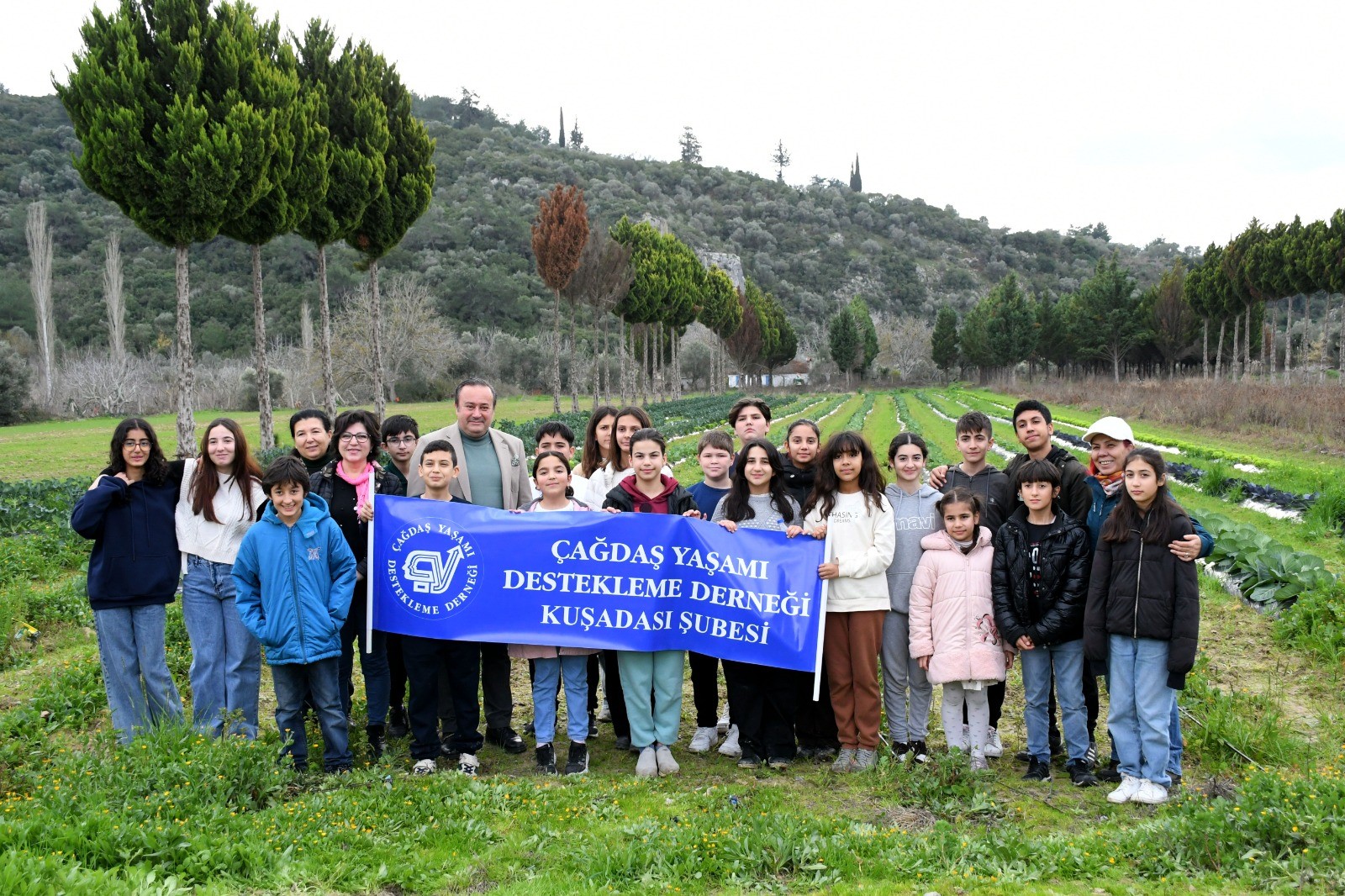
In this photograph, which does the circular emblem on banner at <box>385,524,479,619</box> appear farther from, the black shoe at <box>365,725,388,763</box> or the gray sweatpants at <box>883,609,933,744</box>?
the gray sweatpants at <box>883,609,933,744</box>

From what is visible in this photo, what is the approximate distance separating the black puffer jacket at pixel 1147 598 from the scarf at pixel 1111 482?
0.45 metres

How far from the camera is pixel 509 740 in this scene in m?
5.48

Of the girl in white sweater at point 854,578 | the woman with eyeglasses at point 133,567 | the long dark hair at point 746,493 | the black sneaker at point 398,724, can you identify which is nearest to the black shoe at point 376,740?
the black sneaker at point 398,724

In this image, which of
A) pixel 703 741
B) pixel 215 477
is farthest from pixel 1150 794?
pixel 215 477

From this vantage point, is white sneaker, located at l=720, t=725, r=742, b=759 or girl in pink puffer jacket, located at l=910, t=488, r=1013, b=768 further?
white sneaker, located at l=720, t=725, r=742, b=759

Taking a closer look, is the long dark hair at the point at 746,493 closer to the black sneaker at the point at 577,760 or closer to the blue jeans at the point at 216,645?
the black sneaker at the point at 577,760

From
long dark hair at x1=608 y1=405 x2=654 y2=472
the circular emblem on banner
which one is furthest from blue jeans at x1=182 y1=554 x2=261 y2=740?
long dark hair at x1=608 y1=405 x2=654 y2=472

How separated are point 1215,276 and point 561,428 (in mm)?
53963

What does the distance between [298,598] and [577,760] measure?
184 cm

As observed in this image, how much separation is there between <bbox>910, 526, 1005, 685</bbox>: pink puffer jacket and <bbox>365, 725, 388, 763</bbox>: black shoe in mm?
3234

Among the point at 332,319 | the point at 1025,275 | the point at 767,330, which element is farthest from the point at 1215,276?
the point at 1025,275

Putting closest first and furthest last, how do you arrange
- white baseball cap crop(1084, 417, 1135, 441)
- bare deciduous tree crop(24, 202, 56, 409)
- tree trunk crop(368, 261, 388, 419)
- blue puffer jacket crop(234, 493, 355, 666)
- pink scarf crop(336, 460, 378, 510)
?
1. blue puffer jacket crop(234, 493, 355, 666)
2. white baseball cap crop(1084, 417, 1135, 441)
3. pink scarf crop(336, 460, 378, 510)
4. tree trunk crop(368, 261, 388, 419)
5. bare deciduous tree crop(24, 202, 56, 409)

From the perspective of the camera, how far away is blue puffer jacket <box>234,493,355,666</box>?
4758mm

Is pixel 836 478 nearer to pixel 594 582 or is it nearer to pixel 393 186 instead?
pixel 594 582
